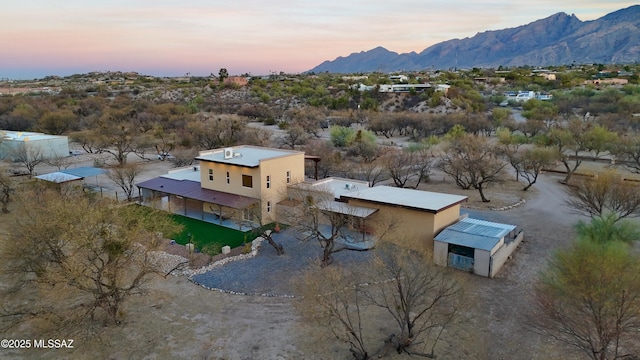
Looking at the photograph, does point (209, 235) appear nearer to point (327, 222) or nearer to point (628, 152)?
point (327, 222)

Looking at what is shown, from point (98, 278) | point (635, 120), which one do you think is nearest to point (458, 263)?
point (98, 278)

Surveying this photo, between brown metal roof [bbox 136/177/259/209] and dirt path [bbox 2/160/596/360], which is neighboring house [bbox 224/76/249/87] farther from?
dirt path [bbox 2/160/596/360]

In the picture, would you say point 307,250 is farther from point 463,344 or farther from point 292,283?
point 463,344

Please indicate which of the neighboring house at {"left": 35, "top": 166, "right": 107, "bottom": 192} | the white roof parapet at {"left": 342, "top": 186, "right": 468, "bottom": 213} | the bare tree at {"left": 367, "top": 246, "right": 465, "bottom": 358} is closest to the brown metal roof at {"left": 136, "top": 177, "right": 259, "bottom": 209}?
the neighboring house at {"left": 35, "top": 166, "right": 107, "bottom": 192}

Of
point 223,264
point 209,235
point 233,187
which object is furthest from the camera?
point 233,187

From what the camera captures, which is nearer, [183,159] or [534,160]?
[534,160]

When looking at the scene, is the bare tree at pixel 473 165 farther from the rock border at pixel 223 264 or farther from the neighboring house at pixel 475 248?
the rock border at pixel 223 264

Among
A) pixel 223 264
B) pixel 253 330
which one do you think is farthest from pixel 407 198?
pixel 253 330
